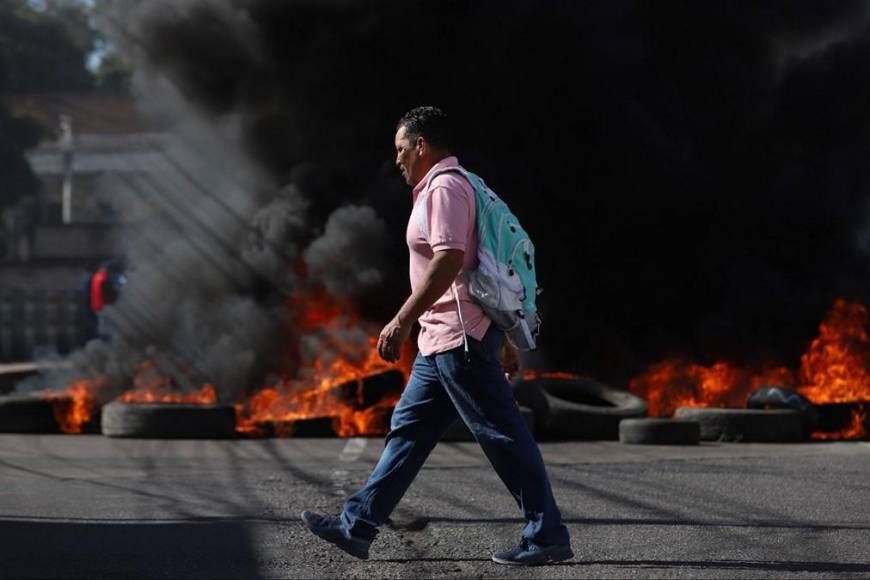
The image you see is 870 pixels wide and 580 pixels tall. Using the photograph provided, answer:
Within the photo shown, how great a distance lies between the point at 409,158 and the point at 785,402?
25.1 feet

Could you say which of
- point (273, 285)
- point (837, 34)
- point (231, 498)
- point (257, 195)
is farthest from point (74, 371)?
point (837, 34)

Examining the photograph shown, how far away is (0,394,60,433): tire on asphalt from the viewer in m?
12.2

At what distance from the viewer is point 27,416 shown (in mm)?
12234

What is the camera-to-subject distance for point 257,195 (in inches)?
733

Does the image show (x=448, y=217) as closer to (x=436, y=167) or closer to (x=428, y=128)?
(x=436, y=167)

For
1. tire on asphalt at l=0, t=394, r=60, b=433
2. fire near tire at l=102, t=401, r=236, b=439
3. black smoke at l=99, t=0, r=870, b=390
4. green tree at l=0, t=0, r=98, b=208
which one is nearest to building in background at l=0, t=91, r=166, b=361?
green tree at l=0, t=0, r=98, b=208

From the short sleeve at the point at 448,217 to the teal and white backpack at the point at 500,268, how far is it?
6 centimetres

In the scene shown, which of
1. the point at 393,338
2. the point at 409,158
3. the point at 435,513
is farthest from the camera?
the point at 435,513

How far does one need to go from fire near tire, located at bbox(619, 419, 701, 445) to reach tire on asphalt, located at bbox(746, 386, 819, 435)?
131 centimetres

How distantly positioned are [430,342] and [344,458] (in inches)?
193

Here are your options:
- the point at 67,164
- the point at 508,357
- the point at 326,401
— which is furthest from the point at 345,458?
the point at 67,164

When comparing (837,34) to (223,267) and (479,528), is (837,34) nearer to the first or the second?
(223,267)

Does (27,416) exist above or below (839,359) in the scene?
below

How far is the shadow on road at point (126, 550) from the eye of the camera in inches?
201
